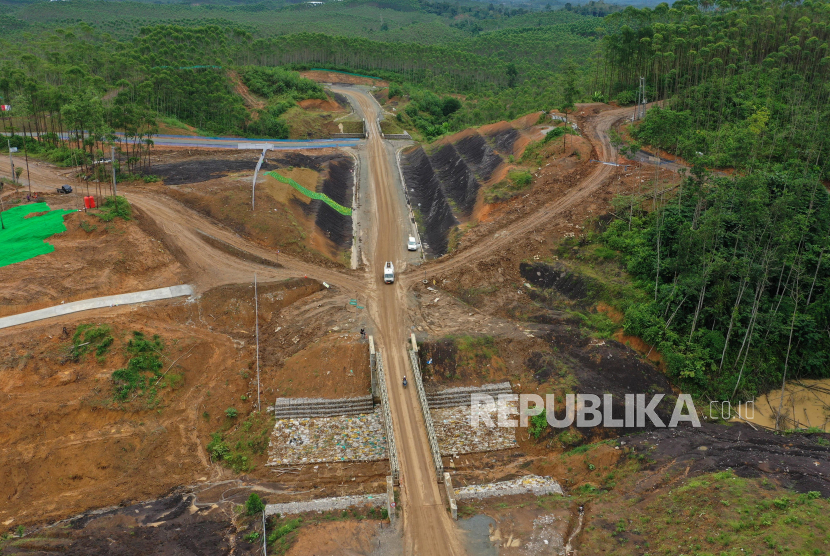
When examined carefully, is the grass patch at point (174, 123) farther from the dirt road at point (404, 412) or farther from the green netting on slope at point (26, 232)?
the dirt road at point (404, 412)

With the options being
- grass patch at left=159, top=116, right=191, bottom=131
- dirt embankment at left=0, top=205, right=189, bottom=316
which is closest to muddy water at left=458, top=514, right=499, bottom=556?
dirt embankment at left=0, top=205, right=189, bottom=316

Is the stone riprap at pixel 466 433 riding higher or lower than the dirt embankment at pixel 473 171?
lower

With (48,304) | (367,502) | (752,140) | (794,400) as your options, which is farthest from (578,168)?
(48,304)

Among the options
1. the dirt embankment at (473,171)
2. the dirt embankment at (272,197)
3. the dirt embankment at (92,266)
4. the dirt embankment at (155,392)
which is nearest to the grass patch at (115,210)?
the dirt embankment at (92,266)

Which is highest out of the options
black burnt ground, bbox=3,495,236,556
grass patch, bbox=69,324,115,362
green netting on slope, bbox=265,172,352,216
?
green netting on slope, bbox=265,172,352,216

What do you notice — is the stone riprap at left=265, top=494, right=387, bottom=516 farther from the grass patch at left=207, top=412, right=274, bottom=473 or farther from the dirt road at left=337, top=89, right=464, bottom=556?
the grass patch at left=207, top=412, right=274, bottom=473

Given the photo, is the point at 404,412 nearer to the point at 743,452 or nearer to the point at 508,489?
the point at 508,489

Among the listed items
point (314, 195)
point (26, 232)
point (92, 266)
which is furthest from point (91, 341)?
point (314, 195)
